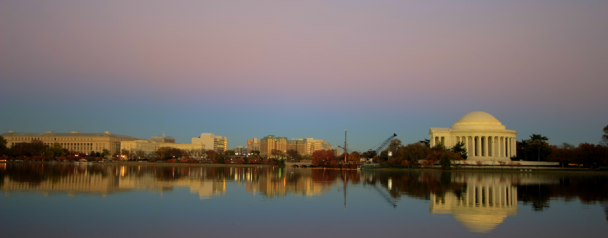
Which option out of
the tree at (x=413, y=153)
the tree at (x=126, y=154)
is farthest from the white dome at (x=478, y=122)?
the tree at (x=126, y=154)

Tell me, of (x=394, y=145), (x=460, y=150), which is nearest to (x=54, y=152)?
(x=394, y=145)

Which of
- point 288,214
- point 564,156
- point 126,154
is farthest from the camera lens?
point 126,154

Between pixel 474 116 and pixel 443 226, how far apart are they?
308 feet

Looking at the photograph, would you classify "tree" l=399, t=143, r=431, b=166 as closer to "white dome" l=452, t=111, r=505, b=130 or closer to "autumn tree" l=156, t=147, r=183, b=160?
"white dome" l=452, t=111, r=505, b=130

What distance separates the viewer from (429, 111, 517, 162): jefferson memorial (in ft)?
335

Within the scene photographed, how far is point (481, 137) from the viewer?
342 ft

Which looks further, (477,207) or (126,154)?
(126,154)

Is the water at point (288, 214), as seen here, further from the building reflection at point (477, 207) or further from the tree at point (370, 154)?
the tree at point (370, 154)

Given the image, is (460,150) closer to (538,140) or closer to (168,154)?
(538,140)

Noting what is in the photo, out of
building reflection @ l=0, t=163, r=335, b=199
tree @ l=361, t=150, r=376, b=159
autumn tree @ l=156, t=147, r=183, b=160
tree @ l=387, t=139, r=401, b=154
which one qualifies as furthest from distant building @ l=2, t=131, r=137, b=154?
building reflection @ l=0, t=163, r=335, b=199

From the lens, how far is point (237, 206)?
2467 cm

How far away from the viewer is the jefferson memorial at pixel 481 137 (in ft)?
335

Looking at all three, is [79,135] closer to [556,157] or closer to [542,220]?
[556,157]

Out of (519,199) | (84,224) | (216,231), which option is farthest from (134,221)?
(519,199)
